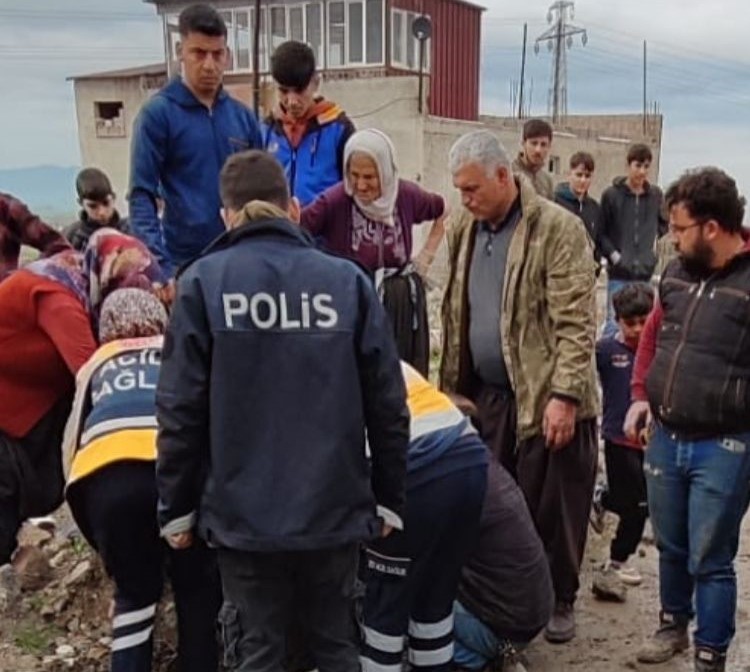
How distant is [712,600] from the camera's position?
3.37 meters

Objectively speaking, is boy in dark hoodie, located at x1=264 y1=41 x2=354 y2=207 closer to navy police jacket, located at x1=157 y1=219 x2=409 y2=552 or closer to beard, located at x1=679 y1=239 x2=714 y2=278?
beard, located at x1=679 y1=239 x2=714 y2=278

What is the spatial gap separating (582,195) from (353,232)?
3539 millimetres

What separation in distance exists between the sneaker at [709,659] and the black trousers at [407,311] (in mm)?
1734

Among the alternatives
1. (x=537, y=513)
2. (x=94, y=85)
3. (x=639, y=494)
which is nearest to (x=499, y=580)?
(x=537, y=513)

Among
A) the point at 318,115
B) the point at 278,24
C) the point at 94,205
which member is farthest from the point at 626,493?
the point at 278,24

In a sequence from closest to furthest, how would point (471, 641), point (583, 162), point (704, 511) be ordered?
point (704, 511) → point (471, 641) → point (583, 162)

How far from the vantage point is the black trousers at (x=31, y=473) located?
355 centimetres

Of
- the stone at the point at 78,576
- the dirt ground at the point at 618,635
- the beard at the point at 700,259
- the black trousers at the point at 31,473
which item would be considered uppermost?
the beard at the point at 700,259

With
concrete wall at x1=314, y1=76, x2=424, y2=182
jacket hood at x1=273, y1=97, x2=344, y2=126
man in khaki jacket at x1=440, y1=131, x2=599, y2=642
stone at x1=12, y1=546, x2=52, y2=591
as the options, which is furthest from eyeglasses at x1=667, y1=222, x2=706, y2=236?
concrete wall at x1=314, y1=76, x2=424, y2=182

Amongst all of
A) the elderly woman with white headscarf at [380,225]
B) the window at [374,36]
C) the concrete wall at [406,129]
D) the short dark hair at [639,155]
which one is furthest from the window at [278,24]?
the elderly woman with white headscarf at [380,225]

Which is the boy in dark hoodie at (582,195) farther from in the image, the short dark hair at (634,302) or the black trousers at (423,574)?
the black trousers at (423,574)

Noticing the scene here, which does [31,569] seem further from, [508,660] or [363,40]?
[363,40]

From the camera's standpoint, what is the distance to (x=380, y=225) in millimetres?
4359

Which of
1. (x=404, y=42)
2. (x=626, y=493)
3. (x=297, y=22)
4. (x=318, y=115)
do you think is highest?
(x=297, y=22)
